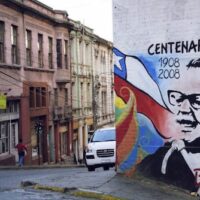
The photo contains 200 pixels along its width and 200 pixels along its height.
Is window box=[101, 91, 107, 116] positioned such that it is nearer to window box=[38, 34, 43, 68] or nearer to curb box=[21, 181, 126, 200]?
window box=[38, 34, 43, 68]

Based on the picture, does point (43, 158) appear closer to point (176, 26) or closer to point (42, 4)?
point (42, 4)

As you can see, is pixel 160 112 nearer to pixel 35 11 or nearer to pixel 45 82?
pixel 35 11

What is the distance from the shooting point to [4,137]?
30.3 m

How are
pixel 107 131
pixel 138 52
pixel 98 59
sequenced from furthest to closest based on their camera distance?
pixel 98 59 < pixel 107 131 < pixel 138 52

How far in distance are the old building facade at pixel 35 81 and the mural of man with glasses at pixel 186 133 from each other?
742 inches

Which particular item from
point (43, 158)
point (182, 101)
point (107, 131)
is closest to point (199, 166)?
point (182, 101)

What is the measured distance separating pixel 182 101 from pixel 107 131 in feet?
33.3

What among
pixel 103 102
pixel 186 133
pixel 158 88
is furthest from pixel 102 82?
pixel 186 133

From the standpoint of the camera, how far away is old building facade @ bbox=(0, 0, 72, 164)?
3078 cm

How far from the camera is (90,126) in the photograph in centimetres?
5053

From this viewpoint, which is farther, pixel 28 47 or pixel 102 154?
pixel 28 47

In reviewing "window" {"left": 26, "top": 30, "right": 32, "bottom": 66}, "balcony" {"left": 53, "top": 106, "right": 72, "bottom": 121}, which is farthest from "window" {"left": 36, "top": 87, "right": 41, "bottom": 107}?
"balcony" {"left": 53, "top": 106, "right": 72, "bottom": 121}

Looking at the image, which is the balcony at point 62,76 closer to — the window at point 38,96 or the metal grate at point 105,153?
the window at point 38,96

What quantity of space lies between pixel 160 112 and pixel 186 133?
72 centimetres
